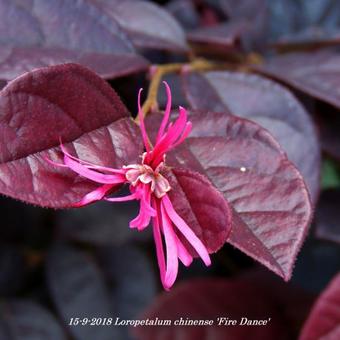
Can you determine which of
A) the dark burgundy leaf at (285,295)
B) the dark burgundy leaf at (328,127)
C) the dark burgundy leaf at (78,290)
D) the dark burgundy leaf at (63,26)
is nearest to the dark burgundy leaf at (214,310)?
the dark burgundy leaf at (285,295)

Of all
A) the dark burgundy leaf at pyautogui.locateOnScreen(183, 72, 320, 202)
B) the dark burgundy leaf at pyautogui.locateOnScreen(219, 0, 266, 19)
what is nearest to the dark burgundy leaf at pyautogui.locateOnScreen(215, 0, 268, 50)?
the dark burgundy leaf at pyautogui.locateOnScreen(219, 0, 266, 19)

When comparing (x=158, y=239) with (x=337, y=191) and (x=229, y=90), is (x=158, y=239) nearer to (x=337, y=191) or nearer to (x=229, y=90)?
(x=229, y=90)

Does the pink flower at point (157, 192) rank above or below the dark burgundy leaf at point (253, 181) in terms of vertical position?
above

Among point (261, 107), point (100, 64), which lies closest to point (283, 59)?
point (261, 107)

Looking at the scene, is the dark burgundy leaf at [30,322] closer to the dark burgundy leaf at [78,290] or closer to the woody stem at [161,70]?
the dark burgundy leaf at [78,290]

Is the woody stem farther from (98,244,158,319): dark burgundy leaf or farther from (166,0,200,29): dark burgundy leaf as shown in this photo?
(98,244,158,319): dark burgundy leaf

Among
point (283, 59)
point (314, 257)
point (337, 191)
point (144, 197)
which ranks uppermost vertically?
point (144, 197)

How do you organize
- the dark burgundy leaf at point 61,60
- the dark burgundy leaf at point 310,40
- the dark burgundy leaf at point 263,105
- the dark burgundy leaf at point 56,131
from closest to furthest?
the dark burgundy leaf at point 56,131
the dark burgundy leaf at point 61,60
the dark burgundy leaf at point 263,105
the dark burgundy leaf at point 310,40

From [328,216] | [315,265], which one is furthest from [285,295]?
[328,216]
